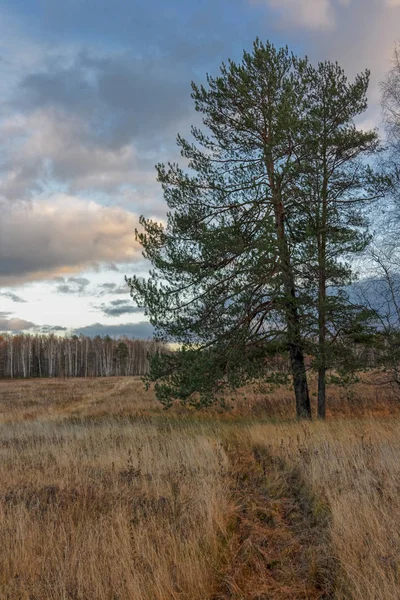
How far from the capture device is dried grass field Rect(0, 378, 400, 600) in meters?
Answer: 3.41

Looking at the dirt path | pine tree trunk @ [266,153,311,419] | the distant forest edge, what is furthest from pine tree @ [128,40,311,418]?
the distant forest edge

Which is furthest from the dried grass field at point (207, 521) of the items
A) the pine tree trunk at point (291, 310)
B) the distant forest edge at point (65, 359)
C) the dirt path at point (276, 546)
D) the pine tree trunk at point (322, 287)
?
the distant forest edge at point (65, 359)

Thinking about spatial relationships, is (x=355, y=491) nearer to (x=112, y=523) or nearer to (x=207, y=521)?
(x=207, y=521)

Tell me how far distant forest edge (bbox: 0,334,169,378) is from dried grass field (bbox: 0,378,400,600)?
256 feet

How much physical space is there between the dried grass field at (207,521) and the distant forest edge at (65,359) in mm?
77996

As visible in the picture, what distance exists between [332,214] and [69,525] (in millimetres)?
10314

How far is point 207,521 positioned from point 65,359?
9166cm

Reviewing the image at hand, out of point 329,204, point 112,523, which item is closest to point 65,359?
point 329,204

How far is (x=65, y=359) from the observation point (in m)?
90.6

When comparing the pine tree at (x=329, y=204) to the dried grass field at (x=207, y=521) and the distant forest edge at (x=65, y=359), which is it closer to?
the dried grass field at (x=207, y=521)

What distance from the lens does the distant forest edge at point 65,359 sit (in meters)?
86.1

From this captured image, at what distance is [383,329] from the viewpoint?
11383 millimetres

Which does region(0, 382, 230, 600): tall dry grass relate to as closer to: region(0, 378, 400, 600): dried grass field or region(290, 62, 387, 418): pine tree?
region(0, 378, 400, 600): dried grass field

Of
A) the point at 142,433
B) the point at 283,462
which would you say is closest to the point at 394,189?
the point at 283,462
